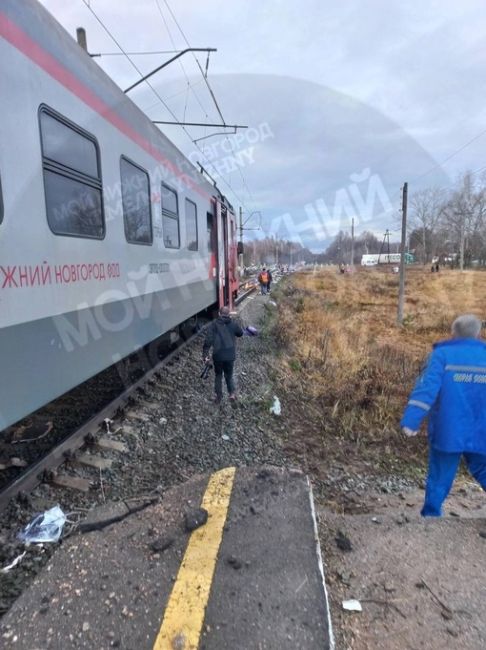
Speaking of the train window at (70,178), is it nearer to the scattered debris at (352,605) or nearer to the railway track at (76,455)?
the railway track at (76,455)

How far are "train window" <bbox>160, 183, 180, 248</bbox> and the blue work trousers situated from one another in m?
4.21

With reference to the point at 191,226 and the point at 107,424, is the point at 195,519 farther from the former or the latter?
the point at 191,226

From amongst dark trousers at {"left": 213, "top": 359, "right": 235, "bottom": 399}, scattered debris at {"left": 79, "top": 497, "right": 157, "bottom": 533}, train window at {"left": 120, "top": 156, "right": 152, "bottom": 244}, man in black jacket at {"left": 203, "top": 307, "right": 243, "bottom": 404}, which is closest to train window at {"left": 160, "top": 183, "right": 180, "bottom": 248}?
train window at {"left": 120, "top": 156, "right": 152, "bottom": 244}

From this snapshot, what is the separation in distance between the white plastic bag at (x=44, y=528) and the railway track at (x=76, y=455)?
1.02 feet

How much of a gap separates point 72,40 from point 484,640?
4.95 meters

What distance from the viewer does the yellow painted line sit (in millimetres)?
2166

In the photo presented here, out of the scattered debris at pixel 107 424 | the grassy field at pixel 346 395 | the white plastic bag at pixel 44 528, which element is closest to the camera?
the white plastic bag at pixel 44 528

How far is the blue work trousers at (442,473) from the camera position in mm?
3281

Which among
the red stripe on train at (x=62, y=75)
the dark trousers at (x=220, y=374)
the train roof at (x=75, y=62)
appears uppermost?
the train roof at (x=75, y=62)

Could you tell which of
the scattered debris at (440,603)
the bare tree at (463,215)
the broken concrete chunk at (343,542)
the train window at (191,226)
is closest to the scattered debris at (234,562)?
the broken concrete chunk at (343,542)

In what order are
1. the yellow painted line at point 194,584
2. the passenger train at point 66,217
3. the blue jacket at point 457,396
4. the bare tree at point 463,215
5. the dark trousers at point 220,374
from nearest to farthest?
the yellow painted line at point 194,584 < the passenger train at point 66,217 < the blue jacket at point 457,396 < the dark trousers at point 220,374 < the bare tree at point 463,215

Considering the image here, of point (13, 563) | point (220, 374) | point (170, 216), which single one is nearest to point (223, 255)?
point (170, 216)

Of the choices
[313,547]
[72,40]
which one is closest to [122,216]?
[72,40]

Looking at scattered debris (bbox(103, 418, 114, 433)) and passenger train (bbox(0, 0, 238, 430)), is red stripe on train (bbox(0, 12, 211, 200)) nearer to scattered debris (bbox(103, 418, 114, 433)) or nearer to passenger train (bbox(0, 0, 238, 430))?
passenger train (bbox(0, 0, 238, 430))
